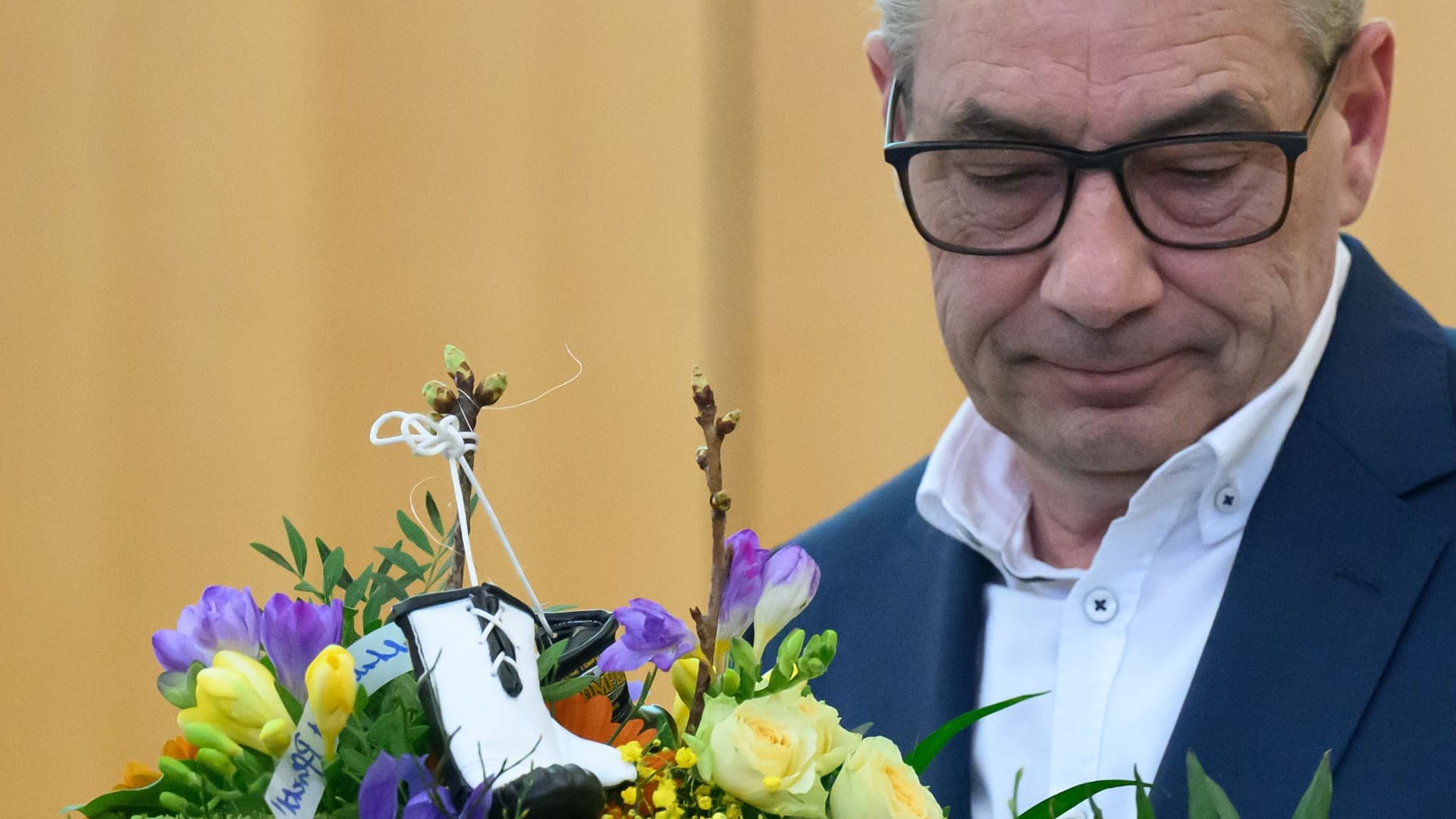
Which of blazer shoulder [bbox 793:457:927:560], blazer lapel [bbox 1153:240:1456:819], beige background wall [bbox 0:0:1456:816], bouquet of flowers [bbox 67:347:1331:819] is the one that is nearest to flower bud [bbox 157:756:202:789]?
bouquet of flowers [bbox 67:347:1331:819]

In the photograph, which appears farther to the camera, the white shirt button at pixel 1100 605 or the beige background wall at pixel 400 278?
the beige background wall at pixel 400 278

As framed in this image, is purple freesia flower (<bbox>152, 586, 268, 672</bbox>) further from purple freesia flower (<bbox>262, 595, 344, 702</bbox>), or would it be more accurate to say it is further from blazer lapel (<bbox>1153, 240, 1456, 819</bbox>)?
blazer lapel (<bbox>1153, 240, 1456, 819</bbox>)

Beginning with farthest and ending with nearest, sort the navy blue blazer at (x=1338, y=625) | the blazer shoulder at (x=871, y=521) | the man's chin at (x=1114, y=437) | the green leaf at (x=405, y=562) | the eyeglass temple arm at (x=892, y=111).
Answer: the blazer shoulder at (x=871, y=521)
the eyeglass temple arm at (x=892, y=111)
the man's chin at (x=1114, y=437)
the navy blue blazer at (x=1338, y=625)
the green leaf at (x=405, y=562)

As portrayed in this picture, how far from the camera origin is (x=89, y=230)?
2.24 meters

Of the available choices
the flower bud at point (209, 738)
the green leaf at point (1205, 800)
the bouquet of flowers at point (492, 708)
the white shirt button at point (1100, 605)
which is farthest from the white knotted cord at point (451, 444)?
the white shirt button at point (1100, 605)

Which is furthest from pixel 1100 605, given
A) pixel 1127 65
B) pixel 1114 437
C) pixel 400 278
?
pixel 400 278

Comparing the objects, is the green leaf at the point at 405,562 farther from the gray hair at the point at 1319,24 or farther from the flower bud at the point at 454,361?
the gray hair at the point at 1319,24

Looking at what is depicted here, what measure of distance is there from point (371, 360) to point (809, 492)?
733mm

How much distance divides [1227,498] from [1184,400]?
10 centimetres

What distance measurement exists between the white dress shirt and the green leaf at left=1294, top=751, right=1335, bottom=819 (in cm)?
49

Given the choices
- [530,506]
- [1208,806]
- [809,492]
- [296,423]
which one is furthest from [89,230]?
[1208,806]

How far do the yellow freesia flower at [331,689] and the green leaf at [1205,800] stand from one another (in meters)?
0.30

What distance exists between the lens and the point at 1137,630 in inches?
41.6

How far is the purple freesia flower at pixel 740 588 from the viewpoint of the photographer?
20.2 inches
